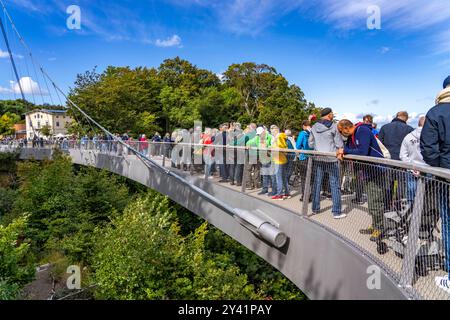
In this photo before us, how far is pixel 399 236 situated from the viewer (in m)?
3.57

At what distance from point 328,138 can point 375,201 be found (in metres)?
1.81

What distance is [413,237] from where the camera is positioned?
3125mm

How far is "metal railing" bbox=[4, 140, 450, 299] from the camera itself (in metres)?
3.04

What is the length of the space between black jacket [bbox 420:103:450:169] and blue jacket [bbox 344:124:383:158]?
124 centimetres

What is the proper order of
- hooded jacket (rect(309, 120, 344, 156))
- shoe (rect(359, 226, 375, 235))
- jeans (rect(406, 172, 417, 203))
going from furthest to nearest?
hooded jacket (rect(309, 120, 344, 156)), shoe (rect(359, 226, 375, 235)), jeans (rect(406, 172, 417, 203))

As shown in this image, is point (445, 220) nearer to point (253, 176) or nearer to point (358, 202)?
point (358, 202)

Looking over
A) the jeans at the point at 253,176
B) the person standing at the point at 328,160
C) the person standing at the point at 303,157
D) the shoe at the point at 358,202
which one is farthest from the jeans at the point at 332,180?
the jeans at the point at 253,176

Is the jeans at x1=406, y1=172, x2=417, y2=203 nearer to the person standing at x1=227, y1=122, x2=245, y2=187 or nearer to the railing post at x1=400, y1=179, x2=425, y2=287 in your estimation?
the railing post at x1=400, y1=179, x2=425, y2=287

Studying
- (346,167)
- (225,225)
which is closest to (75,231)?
(225,225)

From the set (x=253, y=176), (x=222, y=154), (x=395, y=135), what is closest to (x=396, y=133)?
(x=395, y=135)

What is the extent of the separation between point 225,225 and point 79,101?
27.6 metres

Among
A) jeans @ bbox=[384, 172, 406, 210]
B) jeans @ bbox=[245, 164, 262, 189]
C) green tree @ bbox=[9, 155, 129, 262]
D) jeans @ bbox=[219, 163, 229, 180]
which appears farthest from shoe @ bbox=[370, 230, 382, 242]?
green tree @ bbox=[9, 155, 129, 262]

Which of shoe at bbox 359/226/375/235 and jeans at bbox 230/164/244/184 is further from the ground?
jeans at bbox 230/164/244/184
